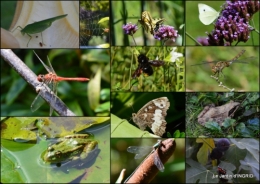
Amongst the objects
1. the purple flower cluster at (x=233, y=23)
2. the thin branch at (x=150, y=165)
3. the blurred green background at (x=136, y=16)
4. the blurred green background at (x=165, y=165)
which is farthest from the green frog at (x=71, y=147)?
the purple flower cluster at (x=233, y=23)

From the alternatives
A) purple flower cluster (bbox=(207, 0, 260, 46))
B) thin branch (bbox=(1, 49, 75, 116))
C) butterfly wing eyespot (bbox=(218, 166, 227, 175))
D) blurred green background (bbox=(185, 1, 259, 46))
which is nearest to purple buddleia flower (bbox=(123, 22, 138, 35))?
blurred green background (bbox=(185, 1, 259, 46))

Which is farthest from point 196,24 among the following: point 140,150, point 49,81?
point 49,81

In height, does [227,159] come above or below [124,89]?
below

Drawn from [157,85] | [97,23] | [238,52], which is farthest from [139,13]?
[238,52]

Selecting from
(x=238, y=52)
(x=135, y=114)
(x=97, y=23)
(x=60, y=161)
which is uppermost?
(x=97, y=23)

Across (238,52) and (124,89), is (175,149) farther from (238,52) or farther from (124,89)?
(238,52)

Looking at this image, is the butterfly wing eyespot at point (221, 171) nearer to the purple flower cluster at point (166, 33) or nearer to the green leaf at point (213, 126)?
the green leaf at point (213, 126)
